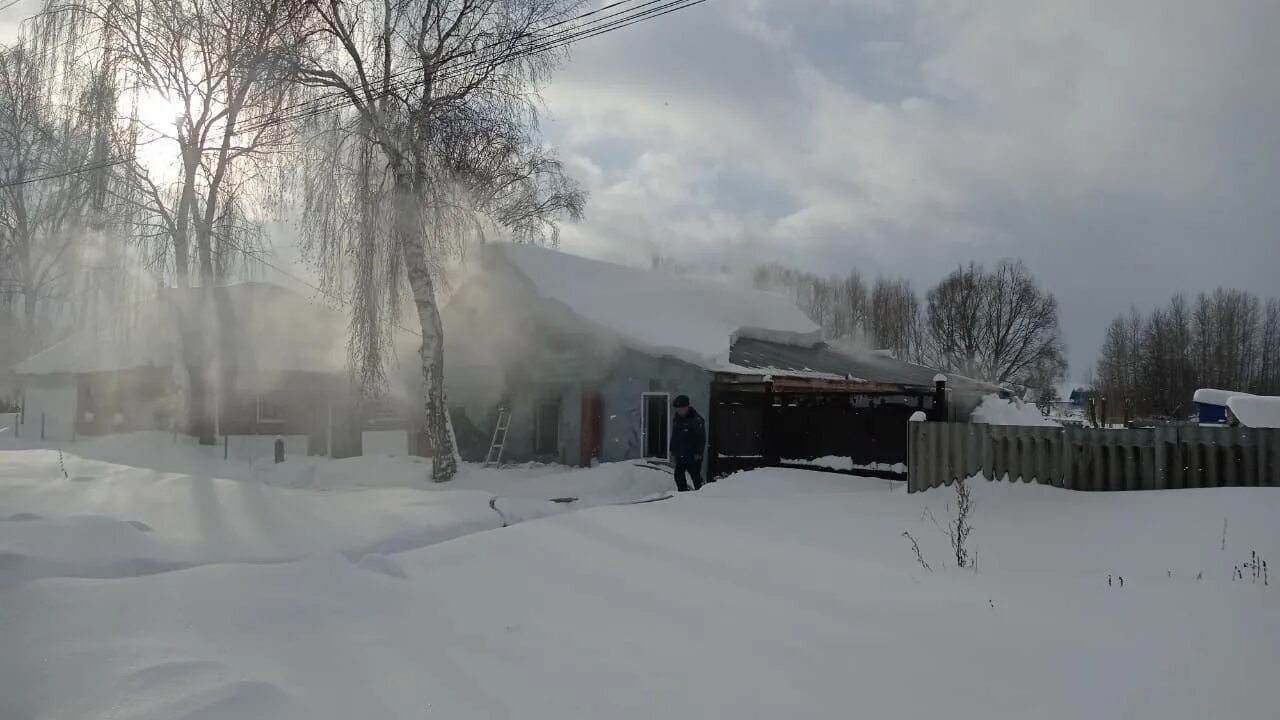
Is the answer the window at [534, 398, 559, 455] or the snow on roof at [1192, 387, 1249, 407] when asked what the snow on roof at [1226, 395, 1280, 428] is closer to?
the snow on roof at [1192, 387, 1249, 407]

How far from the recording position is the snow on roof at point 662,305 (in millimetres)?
15070

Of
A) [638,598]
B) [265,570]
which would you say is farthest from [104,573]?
[638,598]

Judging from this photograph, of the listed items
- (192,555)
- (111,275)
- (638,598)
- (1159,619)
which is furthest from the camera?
(111,275)

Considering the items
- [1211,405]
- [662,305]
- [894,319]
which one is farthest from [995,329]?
[662,305]

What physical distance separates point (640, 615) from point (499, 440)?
1380cm

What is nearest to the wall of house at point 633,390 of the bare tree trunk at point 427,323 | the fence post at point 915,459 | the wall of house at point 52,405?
the bare tree trunk at point 427,323

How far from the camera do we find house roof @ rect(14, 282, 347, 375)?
20.5 metres

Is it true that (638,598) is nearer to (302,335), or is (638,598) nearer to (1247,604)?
(1247,604)

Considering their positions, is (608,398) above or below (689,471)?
above

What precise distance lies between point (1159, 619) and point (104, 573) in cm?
641

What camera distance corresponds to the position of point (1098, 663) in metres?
3.66

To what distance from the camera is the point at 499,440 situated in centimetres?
1783

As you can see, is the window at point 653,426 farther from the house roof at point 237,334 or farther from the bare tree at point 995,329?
the bare tree at point 995,329

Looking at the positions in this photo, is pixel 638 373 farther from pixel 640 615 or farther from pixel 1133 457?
pixel 640 615
